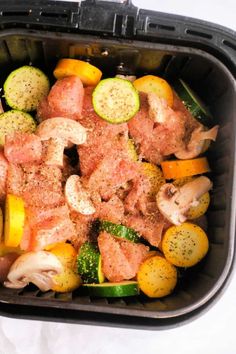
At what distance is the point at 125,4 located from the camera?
5.34 feet

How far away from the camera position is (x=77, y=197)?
1721 mm

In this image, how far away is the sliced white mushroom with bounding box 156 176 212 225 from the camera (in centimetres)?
173

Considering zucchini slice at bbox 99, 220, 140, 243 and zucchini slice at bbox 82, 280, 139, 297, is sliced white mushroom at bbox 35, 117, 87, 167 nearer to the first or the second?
zucchini slice at bbox 99, 220, 140, 243

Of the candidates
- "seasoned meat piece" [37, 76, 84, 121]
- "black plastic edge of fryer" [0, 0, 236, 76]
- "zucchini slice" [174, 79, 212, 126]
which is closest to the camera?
"black plastic edge of fryer" [0, 0, 236, 76]

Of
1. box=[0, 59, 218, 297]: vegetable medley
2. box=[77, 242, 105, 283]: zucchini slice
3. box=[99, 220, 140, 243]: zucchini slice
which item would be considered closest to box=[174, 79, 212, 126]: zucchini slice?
box=[0, 59, 218, 297]: vegetable medley

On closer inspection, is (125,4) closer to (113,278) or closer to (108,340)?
(113,278)

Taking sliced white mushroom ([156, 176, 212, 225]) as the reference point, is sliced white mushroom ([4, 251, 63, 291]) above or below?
below

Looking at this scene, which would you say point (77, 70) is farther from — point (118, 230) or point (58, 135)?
point (118, 230)

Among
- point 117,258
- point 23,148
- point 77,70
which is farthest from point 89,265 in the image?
point 77,70

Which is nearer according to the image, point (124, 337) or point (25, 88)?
point (25, 88)

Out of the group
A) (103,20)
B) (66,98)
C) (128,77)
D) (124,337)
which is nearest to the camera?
(103,20)

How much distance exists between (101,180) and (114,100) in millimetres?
261

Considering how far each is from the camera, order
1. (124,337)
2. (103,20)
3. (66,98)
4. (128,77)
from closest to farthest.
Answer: (103,20) → (66,98) → (128,77) → (124,337)

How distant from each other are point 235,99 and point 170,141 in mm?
280
